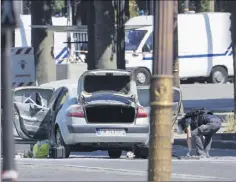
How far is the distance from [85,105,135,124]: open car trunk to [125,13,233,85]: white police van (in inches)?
905

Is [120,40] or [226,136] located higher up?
[120,40]

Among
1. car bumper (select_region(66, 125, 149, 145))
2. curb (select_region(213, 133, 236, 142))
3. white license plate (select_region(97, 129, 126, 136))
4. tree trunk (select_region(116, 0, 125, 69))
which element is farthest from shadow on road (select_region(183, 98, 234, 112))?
white license plate (select_region(97, 129, 126, 136))

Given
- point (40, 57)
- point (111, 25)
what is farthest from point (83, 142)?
point (40, 57)

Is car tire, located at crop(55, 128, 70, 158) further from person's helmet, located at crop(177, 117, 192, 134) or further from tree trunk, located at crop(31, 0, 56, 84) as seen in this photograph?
tree trunk, located at crop(31, 0, 56, 84)

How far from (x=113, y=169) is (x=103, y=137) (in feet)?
8.61

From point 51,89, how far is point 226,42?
69.3ft

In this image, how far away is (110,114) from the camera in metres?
18.4

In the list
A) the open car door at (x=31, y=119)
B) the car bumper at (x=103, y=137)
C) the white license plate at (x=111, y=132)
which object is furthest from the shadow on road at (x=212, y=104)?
the white license plate at (x=111, y=132)

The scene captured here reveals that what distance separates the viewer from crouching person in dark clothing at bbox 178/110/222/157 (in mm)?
18375

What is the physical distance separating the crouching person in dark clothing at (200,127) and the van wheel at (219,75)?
24.6 m

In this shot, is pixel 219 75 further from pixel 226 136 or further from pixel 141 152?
pixel 141 152

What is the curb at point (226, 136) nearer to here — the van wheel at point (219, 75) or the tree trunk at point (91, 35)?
the tree trunk at point (91, 35)

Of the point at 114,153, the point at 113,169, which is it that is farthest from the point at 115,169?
the point at 114,153

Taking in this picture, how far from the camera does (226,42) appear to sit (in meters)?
43.0
